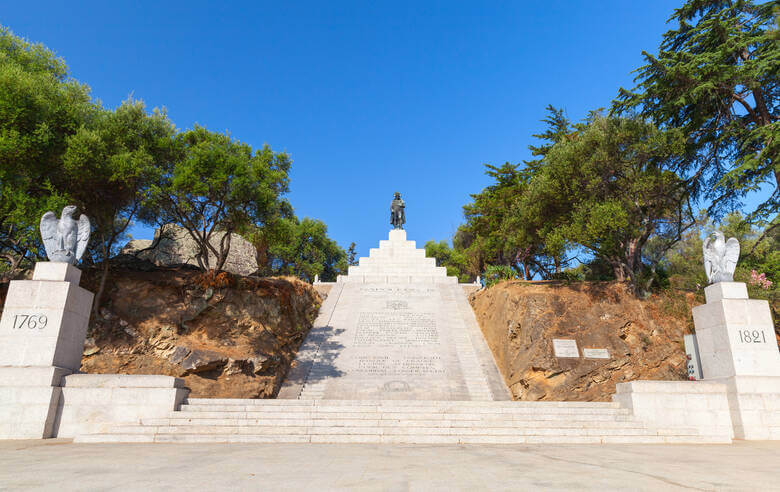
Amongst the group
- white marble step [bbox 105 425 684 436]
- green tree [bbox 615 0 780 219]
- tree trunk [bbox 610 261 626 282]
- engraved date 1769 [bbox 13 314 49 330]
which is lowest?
white marble step [bbox 105 425 684 436]

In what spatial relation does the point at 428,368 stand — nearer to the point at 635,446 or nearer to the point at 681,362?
the point at 635,446

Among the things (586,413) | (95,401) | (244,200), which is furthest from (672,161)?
(95,401)

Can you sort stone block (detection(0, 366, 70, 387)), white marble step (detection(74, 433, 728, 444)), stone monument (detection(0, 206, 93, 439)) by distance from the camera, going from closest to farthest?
white marble step (detection(74, 433, 728, 444)) → stone monument (detection(0, 206, 93, 439)) → stone block (detection(0, 366, 70, 387))

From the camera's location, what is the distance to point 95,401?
28.7ft

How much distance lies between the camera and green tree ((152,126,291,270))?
14.9 metres

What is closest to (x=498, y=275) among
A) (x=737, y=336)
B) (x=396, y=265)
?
(x=396, y=265)

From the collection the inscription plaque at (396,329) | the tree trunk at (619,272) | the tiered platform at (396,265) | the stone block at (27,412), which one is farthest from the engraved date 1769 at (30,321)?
the tiered platform at (396,265)

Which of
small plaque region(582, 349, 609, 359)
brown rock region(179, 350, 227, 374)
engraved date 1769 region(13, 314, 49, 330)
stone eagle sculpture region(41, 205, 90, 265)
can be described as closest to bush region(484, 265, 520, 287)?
small plaque region(582, 349, 609, 359)

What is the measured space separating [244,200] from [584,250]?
1553 cm

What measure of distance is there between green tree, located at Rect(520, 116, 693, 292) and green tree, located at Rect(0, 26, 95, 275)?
18752 millimetres

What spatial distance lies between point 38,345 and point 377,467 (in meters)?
8.45

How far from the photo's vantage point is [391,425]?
8.68 meters

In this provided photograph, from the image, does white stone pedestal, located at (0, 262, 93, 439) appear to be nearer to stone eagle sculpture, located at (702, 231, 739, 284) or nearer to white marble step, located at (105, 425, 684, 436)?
white marble step, located at (105, 425, 684, 436)

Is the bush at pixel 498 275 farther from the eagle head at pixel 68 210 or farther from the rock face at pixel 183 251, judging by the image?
the eagle head at pixel 68 210
